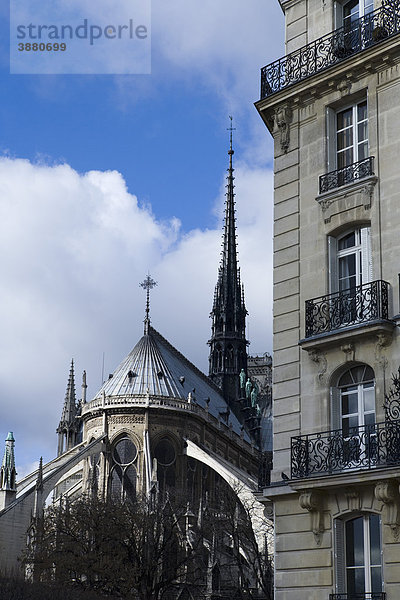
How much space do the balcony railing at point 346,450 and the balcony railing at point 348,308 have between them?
2.21 metres

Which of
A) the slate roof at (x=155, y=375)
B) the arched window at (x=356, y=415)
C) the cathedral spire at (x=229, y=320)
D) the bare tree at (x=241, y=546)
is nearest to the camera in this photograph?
the arched window at (x=356, y=415)

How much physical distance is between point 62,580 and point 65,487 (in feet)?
117

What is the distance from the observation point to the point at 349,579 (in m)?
17.8

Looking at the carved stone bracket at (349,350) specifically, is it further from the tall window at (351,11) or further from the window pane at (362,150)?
the tall window at (351,11)

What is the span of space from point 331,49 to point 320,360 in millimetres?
7531

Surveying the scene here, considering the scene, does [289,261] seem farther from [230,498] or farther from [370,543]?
[230,498]

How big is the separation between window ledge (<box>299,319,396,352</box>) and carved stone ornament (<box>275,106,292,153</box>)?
5366 millimetres

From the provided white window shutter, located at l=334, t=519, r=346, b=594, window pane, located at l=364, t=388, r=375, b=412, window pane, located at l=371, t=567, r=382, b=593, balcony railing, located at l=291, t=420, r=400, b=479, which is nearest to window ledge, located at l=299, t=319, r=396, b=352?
window pane, located at l=364, t=388, r=375, b=412

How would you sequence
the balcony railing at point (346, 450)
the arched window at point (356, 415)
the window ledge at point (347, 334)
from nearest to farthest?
the balcony railing at point (346, 450)
the arched window at point (356, 415)
the window ledge at point (347, 334)

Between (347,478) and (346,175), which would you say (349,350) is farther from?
(346,175)

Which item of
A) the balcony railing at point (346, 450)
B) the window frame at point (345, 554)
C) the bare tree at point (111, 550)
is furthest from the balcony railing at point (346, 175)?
the bare tree at point (111, 550)

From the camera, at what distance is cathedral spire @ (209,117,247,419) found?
92625 millimetres

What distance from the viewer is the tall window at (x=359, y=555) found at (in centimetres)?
1734

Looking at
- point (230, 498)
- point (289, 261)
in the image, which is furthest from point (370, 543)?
point (230, 498)
